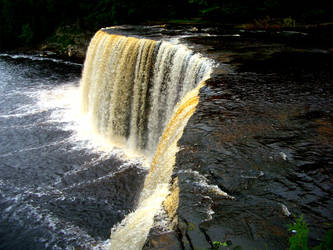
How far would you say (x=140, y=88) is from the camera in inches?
403

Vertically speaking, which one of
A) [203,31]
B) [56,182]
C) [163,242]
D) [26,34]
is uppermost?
[203,31]

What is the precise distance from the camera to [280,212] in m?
3.33

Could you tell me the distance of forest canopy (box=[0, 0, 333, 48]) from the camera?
17.0 m

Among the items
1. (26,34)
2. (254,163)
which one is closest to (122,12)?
(26,34)

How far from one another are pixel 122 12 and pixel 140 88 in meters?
14.3

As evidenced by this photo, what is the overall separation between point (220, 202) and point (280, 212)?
0.59m

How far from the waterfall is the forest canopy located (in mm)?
8586

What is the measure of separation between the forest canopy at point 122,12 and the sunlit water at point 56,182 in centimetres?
1024

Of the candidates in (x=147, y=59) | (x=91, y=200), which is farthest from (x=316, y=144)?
(x=147, y=59)

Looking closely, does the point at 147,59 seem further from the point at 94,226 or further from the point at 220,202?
the point at 220,202

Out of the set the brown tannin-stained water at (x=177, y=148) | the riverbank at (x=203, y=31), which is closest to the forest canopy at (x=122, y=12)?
the riverbank at (x=203, y=31)

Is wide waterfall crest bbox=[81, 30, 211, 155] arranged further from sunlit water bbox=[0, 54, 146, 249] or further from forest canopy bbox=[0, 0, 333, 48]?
forest canopy bbox=[0, 0, 333, 48]

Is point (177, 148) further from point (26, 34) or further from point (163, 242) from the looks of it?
point (26, 34)

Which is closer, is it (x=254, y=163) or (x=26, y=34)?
(x=254, y=163)
